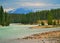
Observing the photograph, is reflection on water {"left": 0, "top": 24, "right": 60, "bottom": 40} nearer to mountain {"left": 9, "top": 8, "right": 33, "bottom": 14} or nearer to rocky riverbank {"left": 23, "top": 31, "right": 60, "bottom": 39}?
rocky riverbank {"left": 23, "top": 31, "right": 60, "bottom": 39}

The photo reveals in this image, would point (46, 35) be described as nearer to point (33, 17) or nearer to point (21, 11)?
point (33, 17)

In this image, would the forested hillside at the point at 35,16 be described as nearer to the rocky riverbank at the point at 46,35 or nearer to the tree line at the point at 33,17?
the tree line at the point at 33,17

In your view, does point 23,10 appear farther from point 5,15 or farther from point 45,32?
point 45,32

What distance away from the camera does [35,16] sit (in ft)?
18.2

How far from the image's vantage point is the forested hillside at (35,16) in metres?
5.35

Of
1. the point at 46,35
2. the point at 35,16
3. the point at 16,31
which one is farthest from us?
the point at 35,16

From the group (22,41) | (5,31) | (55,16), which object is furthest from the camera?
(55,16)

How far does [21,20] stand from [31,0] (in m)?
0.77

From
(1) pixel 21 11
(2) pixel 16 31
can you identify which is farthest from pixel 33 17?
(2) pixel 16 31

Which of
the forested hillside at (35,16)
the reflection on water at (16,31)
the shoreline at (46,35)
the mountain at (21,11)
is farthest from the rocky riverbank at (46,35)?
the mountain at (21,11)

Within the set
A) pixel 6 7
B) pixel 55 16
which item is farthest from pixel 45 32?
pixel 6 7

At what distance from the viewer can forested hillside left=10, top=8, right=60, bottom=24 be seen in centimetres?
535

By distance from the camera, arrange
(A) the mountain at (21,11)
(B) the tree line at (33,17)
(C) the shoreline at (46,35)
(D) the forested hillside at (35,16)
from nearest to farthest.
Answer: (C) the shoreline at (46,35) → (A) the mountain at (21,11) → (B) the tree line at (33,17) → (D) the forested hillside at (35,16)

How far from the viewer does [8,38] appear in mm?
4684
